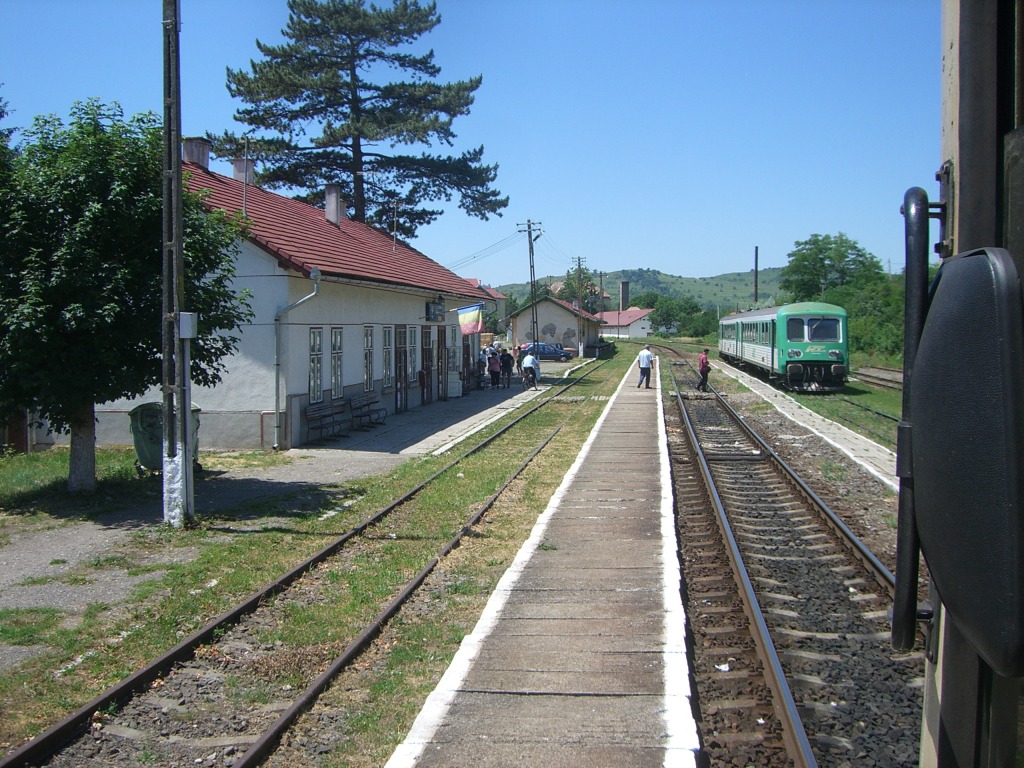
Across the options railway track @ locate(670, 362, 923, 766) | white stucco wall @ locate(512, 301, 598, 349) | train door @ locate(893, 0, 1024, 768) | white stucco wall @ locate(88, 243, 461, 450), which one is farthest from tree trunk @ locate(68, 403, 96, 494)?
white stucco wall @ locate(512, 301, 598, 349)

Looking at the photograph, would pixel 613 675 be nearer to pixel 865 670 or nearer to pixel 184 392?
pixel 865 670

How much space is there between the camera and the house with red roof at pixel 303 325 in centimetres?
1722

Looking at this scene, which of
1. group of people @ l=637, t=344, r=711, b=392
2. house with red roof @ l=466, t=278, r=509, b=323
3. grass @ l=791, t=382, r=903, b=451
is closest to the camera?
grass @ l=791, t=382, r=903, b=451

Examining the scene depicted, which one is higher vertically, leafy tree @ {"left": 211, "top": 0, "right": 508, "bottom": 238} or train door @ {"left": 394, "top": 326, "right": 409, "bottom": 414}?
leafy tree @ {"left": 211, "top": 0, "right": 508, "bottom": 238}

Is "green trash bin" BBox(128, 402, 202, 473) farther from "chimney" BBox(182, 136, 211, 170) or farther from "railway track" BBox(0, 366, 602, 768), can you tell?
"chimney" BBox(182, 136, 211, 170)

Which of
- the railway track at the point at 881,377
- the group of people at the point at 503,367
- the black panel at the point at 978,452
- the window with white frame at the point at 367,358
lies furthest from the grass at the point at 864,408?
the black panel at the point at 978,452

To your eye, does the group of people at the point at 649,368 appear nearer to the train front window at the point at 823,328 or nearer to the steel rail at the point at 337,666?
the train front window at the point at 823,328

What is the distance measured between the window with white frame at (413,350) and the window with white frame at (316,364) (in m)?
7.20

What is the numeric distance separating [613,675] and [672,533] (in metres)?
4.23

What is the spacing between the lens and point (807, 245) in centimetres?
7706

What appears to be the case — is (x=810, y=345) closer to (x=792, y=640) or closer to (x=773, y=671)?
(x=792, y=640)

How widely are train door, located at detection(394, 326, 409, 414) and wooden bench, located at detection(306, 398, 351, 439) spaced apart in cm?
480

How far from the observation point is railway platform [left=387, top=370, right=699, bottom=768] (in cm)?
468

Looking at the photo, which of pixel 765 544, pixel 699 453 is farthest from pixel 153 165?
pixel 699 453
